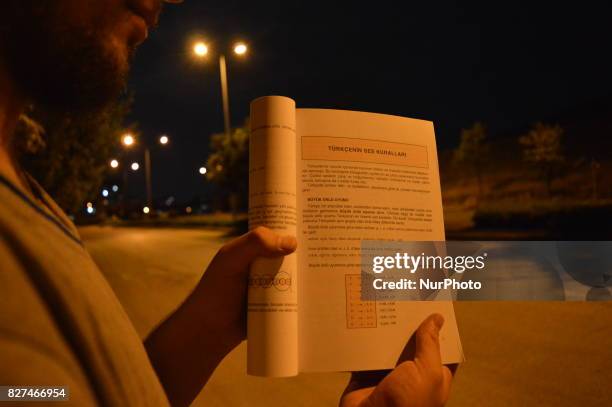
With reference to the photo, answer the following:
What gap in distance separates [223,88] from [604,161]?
90.2ft

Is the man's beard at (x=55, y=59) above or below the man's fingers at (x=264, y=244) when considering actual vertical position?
above

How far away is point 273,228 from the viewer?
111cm

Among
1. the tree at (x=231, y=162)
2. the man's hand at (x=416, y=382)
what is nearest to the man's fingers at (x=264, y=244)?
the man's hand at (x=416, y=382)

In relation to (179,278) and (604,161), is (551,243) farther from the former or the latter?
(604,161)

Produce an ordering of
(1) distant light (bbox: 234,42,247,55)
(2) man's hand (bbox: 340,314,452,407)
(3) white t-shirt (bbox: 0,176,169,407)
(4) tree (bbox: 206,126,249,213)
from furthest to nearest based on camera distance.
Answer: (4) tree (bbox: 206,126,249,213) → (1) distant light (bbox: 234,42,247,55) → (2) man's hand (bbox: 340,314,452,407) → (3) white t-shirt (bbox: 0,176,169,407)

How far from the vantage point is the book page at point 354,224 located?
1.15m

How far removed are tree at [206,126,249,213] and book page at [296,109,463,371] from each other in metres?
19.4

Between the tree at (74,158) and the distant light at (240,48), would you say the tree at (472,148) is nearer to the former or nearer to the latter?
the distant light at (240,48)

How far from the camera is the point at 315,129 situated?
1.23m

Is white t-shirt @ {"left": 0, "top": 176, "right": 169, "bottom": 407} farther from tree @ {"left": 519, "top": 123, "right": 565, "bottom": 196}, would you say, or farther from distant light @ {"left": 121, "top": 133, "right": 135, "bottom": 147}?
tree @ {"left": 519, "top": 123, "right": 565, "bottom": 196}

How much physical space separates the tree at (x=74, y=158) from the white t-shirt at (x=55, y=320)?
455 inches

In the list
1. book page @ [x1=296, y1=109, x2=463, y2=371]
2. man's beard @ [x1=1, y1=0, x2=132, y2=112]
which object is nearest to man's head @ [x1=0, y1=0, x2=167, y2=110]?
man's beard @ [x1=1, y1=0, x2=132, y2=112]

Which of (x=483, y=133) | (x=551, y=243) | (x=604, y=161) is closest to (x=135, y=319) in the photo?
(x=551, y=243)

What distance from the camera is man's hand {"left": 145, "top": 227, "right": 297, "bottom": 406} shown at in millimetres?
1270
